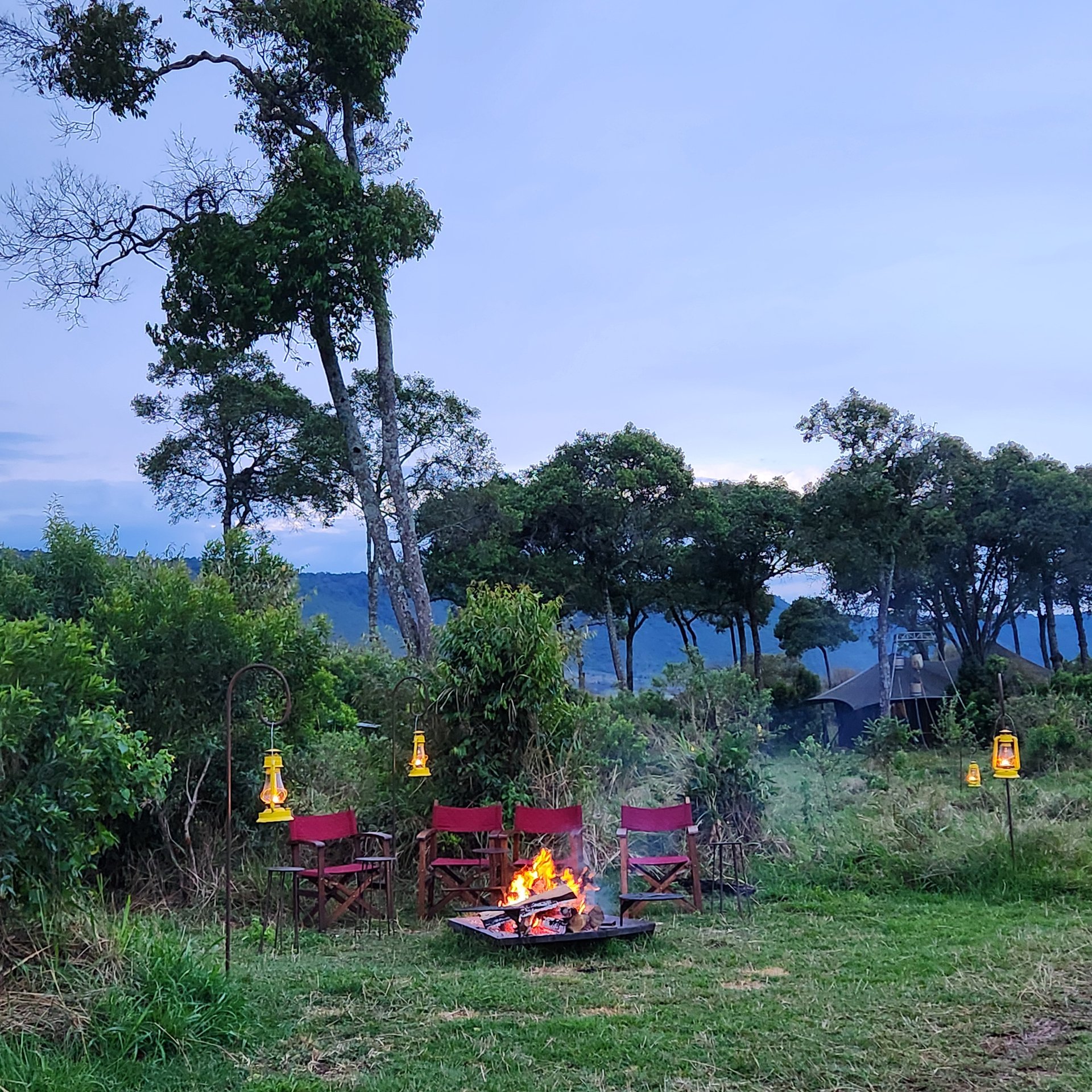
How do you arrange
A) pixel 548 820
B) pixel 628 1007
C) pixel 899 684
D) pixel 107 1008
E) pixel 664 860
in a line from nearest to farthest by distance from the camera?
1. pixel 107 1008
2. pixel 628 1007
3. pixel 548 820
4. pixel 664 860
5. pixel 899 684

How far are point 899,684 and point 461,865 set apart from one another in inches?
738

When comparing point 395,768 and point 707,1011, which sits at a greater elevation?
point 395,768

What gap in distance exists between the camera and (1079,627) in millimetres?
→ 27141

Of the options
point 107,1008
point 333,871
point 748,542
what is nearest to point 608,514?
point 748,542

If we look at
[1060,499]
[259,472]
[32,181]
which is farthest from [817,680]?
[32,181]

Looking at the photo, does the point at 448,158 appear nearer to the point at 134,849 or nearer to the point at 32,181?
the point at 32,181

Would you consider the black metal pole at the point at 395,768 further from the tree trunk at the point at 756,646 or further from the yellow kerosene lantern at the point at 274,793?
the tree trunk at the point at 756,646

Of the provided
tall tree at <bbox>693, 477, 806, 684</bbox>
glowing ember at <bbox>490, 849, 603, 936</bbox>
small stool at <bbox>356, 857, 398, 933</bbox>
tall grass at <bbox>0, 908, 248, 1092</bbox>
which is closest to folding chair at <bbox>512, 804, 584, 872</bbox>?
glowing ember at <bbox>490, 849, 603, 936</bbox>

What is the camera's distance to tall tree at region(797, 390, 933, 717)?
2362 cm

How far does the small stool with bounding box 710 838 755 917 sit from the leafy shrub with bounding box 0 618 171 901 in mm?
4295

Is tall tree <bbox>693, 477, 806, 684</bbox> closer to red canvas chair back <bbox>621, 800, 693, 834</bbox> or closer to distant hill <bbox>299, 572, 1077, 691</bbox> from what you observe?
distant hill <bbox>299, 572, 1077, 691</bbox>

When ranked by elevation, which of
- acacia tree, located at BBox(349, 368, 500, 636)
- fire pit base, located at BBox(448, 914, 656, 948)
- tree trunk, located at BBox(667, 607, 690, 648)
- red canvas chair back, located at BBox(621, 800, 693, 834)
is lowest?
fire pit base, located at BBox(448, 914, 656, 948)

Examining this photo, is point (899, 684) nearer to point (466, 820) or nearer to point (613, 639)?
point (613, 639)

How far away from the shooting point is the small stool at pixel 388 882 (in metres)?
7.02
